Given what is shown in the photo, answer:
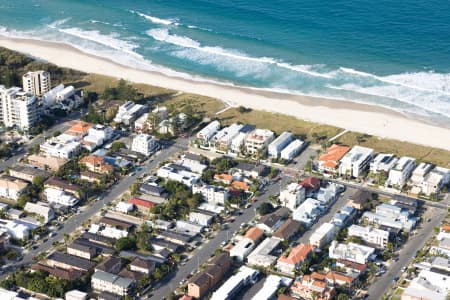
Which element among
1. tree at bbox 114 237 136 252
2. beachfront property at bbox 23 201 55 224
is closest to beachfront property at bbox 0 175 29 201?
beachfront property at bbox 23 201 55 224

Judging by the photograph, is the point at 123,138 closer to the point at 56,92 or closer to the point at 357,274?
the point at 56,92

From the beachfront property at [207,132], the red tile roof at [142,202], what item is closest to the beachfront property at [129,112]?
the beachfront property at [207,132]

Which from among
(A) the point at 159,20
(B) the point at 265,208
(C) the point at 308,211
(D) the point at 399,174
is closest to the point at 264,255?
(B) the point at 265,208

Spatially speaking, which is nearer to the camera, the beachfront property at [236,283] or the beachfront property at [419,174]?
the beachfront property at [236,283]

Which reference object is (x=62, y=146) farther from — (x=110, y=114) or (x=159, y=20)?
(x=159, y=20)

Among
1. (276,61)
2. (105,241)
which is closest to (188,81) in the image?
(276,61)

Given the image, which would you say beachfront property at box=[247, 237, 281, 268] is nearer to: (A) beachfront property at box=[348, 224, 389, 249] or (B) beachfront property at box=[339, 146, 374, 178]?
(A) beachfront property at box=[348, 224, 389, 249]

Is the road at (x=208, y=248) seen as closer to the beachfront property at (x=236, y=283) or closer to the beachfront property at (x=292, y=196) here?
the beachfront property at (x=292, y=196)
